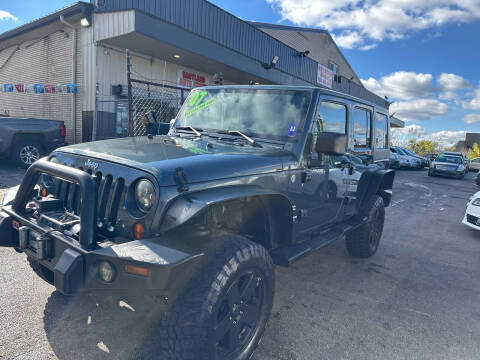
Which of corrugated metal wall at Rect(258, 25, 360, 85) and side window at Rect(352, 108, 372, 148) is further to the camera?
corrugated metal wall at Rect(258, 25, 360, 85)

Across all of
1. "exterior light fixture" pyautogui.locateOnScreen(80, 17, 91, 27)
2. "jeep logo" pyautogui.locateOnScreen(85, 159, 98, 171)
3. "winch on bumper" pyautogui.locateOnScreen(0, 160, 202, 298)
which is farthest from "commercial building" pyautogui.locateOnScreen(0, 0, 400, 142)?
"winch on bumper" pyautogui.locateOnScreen(0, 160, 202, 298)

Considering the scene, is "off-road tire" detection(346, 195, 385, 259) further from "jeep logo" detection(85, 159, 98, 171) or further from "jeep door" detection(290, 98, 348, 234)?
"jeep logo" detection(85, 159, 98, 171)

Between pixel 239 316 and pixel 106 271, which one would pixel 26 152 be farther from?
pixel 239 316

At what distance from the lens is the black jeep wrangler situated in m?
1.89

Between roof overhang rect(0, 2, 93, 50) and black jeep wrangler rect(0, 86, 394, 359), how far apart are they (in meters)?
8.40

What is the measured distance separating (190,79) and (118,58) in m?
3.07

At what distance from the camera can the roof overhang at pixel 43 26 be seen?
9.73 meters

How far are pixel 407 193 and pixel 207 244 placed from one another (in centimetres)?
1091

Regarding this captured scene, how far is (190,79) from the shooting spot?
13.1 meters

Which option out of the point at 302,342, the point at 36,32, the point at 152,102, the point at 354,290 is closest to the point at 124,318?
the point at 302,342

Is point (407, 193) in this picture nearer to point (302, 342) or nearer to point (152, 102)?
point (152, 102)

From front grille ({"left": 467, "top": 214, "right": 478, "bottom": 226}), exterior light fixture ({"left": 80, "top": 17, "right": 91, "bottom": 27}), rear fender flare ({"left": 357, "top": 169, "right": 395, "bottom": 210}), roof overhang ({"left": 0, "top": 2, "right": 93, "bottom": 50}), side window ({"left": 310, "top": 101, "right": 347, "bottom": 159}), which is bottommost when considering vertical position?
front grille ({"left": 467, "top": 214, "right": 478, "bottom": 226})

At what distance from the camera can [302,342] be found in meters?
2.61

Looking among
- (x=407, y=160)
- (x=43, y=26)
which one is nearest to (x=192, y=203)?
(x=43, y=26)
